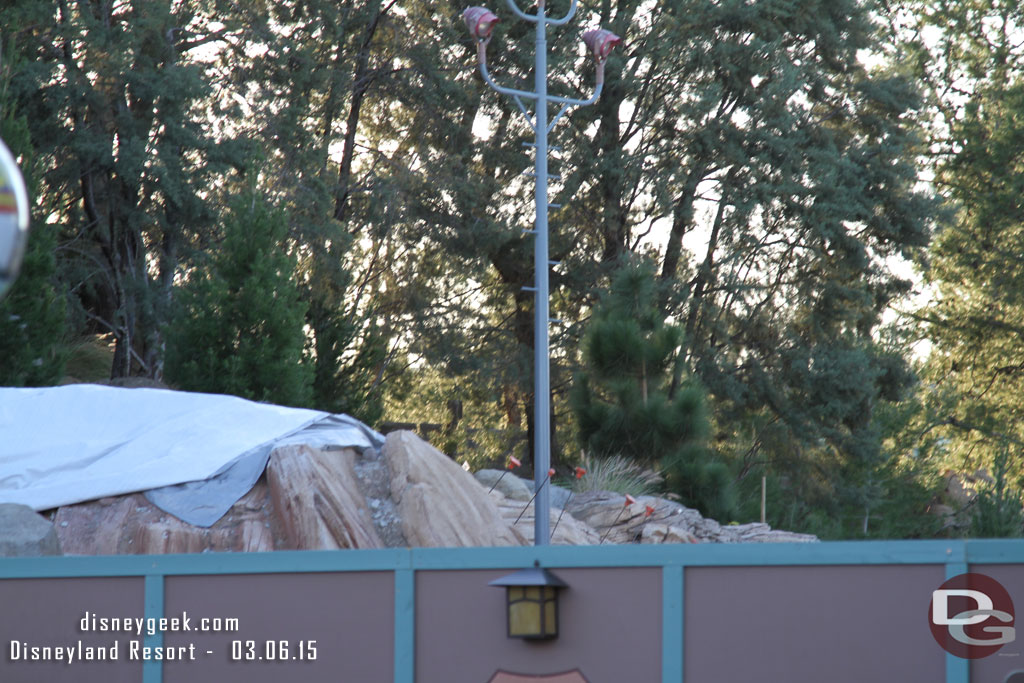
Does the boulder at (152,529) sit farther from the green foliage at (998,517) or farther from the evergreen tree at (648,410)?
the green foliage at (998,517)

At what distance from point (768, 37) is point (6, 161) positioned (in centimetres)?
2356

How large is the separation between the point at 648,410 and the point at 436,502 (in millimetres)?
6514

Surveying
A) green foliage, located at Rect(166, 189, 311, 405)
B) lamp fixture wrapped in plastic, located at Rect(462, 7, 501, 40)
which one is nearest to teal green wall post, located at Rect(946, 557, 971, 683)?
lamp fixture wrapped in plastic, located at Rect(462, 7, 501, 40)

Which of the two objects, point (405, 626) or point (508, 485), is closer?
point (405, 626)

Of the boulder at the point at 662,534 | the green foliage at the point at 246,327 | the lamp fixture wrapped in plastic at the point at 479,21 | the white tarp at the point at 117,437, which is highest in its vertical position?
the lamp fixture wrapped in plastic at the point at 479,21

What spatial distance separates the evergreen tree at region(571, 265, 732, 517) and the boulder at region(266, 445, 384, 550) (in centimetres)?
659

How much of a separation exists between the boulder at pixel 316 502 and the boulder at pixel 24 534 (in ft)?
6.71

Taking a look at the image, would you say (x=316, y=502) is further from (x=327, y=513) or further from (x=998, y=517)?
(x=998, y=517)

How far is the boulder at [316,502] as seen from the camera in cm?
992

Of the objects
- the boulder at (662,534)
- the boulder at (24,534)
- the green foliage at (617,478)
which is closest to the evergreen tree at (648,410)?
the green foliage at (617,478)

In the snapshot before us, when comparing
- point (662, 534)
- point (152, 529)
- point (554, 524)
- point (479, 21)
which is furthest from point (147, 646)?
point (479, 21)

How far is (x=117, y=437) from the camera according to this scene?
11.6 m

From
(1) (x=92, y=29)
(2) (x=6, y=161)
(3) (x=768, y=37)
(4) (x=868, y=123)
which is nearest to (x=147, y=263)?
(1) (x=92, y=29)

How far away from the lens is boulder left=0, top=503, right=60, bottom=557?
26.6 ft
